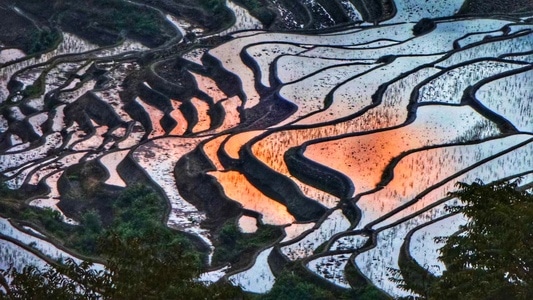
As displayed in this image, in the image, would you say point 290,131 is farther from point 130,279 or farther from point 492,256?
point 130,279

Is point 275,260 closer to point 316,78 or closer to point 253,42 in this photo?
point 316,78

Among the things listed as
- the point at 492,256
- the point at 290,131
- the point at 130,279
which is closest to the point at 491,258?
the point at 492,256

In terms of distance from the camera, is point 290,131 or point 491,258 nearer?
point 491,258

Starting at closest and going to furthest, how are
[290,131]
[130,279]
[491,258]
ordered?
1. [130,279]
2. [491,258]
3. [290,131]

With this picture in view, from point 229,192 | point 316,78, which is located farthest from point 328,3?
point 229,192

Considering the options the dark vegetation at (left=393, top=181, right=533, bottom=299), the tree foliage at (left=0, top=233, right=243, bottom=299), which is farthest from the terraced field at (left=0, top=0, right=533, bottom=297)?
the tree foliage at (left=0, top=233, right=243, bottom=299)

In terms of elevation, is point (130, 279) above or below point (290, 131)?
above

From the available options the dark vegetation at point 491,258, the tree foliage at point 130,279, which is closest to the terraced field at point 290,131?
the dark vegetation at point 491,258
